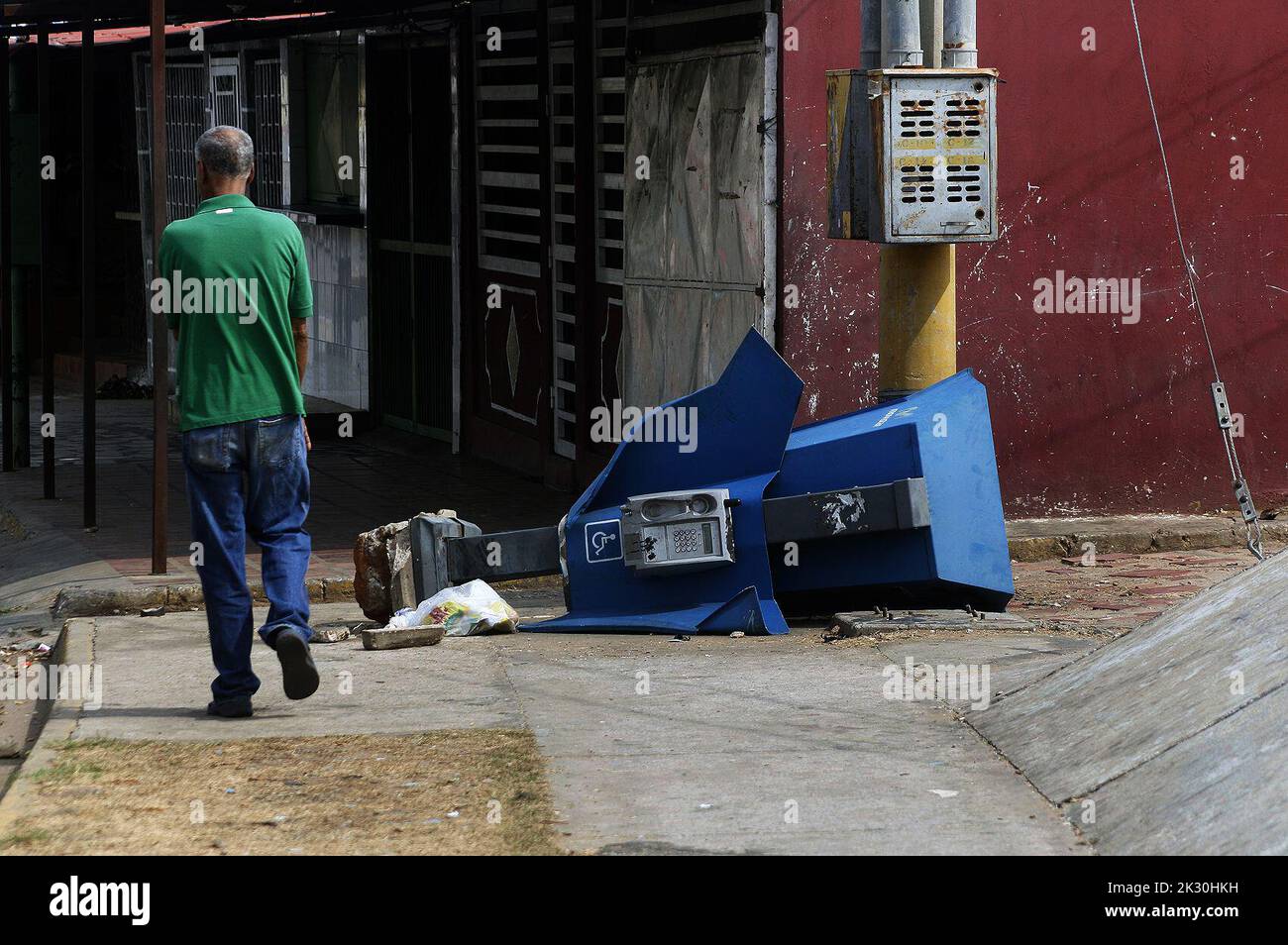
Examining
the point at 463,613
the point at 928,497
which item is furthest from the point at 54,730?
the point at 928,497

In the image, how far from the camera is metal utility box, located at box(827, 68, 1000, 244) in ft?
25.1

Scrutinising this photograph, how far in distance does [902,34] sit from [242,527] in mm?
3613

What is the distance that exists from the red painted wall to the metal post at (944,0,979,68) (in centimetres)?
157

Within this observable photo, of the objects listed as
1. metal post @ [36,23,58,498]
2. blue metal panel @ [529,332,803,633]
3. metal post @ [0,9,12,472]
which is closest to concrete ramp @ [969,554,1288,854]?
blue metal panel @ [529,332,803,633]

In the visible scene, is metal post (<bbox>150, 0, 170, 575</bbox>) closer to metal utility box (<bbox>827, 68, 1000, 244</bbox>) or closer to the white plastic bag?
the white plastic bag

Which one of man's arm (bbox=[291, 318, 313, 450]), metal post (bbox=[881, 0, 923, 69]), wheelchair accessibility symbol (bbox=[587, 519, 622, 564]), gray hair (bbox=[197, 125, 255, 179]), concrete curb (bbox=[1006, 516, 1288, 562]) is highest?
metal post (bbox=[881, 0, 923, 69])

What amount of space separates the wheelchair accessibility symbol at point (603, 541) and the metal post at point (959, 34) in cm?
250

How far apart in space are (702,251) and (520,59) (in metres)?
3.50

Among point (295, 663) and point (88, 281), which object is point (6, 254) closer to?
point (88, 281)

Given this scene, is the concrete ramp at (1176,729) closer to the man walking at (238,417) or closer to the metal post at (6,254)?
the man walking at (238,417)

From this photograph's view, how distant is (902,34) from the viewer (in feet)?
25.4

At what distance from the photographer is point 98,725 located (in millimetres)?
5840
